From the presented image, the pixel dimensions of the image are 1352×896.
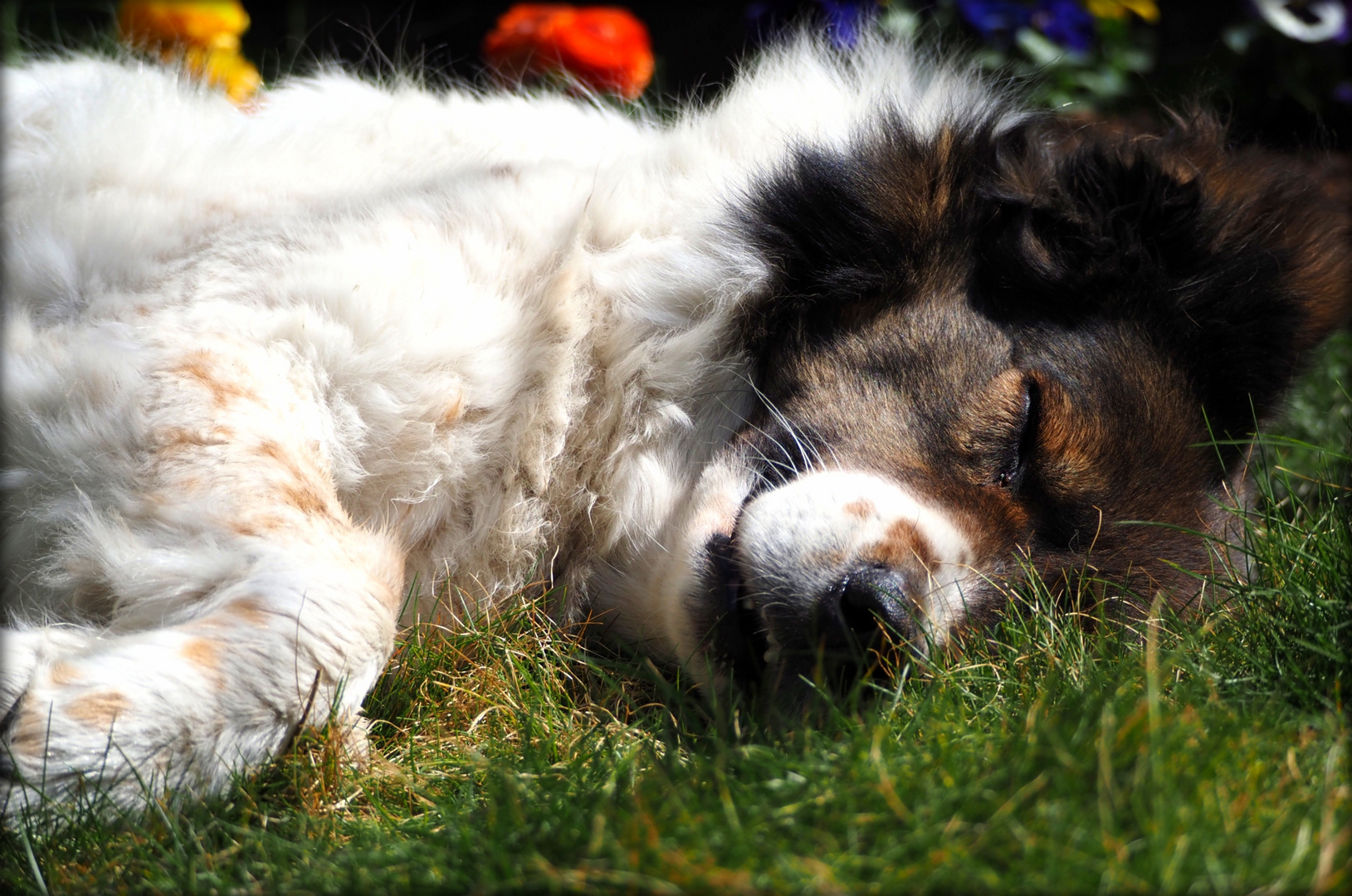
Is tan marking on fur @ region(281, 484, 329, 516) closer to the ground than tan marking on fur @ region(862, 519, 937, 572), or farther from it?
closer to the ground

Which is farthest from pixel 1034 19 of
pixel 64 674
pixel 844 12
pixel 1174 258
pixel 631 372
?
pixel 64 674

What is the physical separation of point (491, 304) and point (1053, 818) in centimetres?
167

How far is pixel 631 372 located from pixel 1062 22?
4.27 m

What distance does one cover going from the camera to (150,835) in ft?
5.96

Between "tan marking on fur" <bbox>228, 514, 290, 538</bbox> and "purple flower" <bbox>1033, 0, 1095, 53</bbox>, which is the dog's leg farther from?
"purple flower" <bbox>1033, 0, 1095, 53</bbox>

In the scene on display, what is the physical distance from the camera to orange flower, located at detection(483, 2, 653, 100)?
564 centimetres

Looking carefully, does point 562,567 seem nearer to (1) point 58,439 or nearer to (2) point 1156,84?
(1) point 58,439

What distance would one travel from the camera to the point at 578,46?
18.4 ft

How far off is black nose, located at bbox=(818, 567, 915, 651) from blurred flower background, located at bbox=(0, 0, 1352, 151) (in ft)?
11.8

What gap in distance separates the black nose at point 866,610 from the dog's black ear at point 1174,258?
0.90 m

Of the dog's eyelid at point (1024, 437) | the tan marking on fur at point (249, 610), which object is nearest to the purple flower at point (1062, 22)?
the dog's eyelid at point (1024, 437)

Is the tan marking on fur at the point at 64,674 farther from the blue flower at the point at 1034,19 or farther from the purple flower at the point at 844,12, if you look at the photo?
the blue flower at the point at 1034,19

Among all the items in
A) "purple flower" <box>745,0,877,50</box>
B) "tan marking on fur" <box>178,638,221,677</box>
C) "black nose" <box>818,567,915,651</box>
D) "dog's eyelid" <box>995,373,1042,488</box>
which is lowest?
"tan marking on fur" <box>178,638,221,677</box>

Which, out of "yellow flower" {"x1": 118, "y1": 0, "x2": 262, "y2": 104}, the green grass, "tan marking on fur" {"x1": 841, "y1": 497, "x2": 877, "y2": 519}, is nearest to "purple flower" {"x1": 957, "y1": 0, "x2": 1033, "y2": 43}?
"yellow flower" {"x1": 118, "y1": 0, "x2": 262, "y2": 104}
